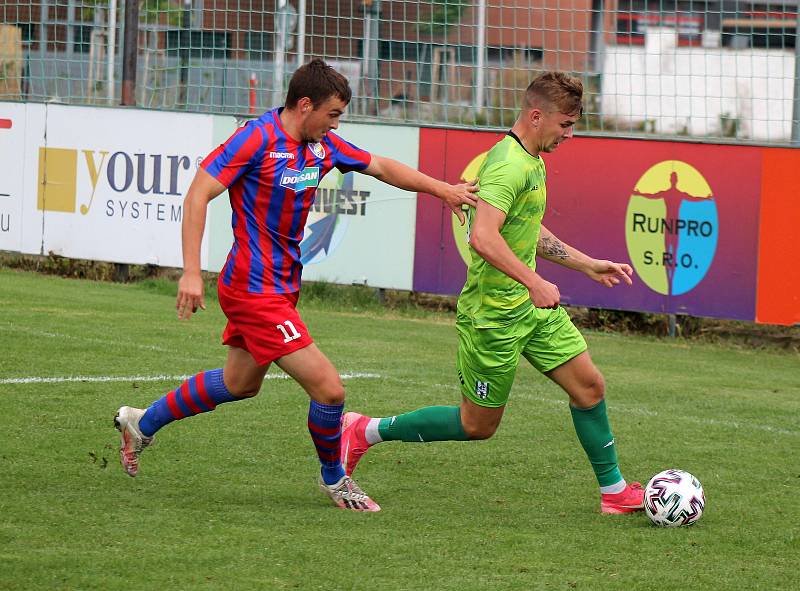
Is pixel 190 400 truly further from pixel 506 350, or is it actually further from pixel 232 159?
pixel 506 350

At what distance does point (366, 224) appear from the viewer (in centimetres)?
1328

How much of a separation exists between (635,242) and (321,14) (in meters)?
4.26

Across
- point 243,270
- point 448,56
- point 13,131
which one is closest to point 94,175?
point 13,131

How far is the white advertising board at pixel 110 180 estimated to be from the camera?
547 inches

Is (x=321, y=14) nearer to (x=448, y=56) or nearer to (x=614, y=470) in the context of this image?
(x=448, y=56)

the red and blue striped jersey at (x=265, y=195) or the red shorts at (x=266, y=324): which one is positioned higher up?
the red and blue striped jersey at (x=265, y=195)

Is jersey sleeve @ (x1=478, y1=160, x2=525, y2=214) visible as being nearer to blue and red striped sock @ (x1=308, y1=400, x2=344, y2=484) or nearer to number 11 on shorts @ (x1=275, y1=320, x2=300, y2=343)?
number 11 on shorts @ (x1=275, y1=320, x2=300, y2=343)

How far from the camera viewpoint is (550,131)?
5797mm

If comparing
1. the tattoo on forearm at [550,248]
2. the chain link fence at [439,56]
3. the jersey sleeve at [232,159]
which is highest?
the chain link fence at [439,56]

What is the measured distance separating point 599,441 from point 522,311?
2.25 feet

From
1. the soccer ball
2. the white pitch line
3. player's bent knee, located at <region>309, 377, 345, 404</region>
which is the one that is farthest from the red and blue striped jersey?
the white pitch line

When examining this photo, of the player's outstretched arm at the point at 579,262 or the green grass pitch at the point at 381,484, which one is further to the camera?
the player's outstretched arm at the point at 579,262

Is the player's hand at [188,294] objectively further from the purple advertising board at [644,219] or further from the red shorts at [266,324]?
the purple advertising board at [644,219]

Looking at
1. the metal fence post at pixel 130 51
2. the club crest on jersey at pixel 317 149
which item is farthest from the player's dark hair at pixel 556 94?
the metal fence post at pixel 130 51
